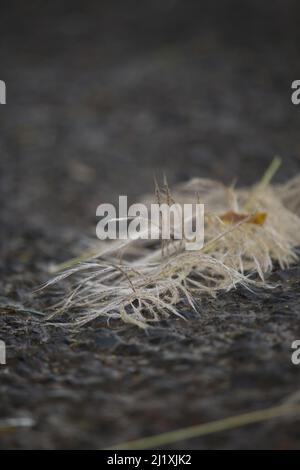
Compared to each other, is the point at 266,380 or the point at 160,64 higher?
the point at 160,64

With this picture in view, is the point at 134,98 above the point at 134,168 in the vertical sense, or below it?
above

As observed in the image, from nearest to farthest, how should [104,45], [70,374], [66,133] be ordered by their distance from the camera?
[70,374]
[66,133]
[104,45]

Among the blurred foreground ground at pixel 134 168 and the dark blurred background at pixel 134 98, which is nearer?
the blurred foreground ground at pixel 134 168

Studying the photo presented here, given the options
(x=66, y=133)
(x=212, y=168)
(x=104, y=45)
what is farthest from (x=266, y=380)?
(x=104, y=45)

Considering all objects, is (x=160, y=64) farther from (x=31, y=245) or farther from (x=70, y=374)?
(x=70, y=374)

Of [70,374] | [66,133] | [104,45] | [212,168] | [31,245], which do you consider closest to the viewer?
[70,374]

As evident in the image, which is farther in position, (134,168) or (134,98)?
(134,98)

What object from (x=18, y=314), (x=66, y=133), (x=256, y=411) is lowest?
(x=256, y=411)

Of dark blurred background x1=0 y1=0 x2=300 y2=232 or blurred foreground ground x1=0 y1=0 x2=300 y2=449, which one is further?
dark blurred background x1=0 y1=0 x2=300 y2=232
